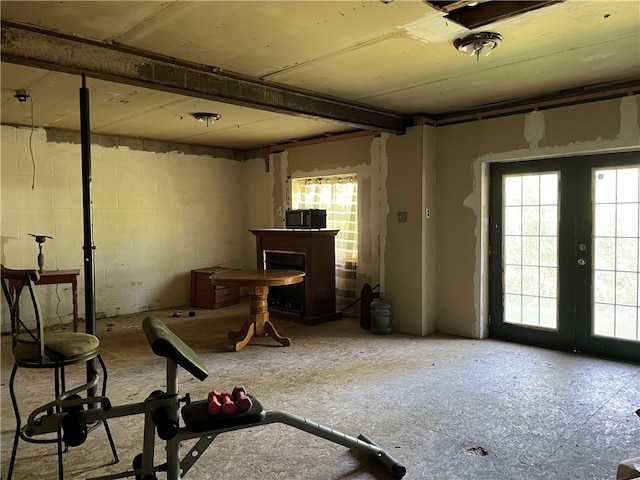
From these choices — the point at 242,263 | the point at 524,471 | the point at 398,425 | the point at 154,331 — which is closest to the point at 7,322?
the point at 242,263

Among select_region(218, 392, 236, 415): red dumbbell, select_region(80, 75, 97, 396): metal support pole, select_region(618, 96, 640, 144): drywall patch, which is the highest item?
select_region(618, 96, 640, 144): drywall patch

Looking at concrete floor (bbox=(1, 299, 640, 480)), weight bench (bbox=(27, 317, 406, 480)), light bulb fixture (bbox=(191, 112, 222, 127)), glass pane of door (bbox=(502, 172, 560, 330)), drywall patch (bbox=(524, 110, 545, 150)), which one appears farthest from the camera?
light bulb fixture (bbox=(191, 112, 222, 127))

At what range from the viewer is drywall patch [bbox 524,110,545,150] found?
4523 millimetres

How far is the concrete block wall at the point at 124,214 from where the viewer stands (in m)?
5.60

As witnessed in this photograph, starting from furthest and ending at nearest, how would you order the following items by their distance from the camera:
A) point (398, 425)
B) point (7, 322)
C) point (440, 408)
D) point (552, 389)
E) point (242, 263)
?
point (242, 263)
point (7, 322)
point (552, 389)
point (440, 408)
point (398, 425)

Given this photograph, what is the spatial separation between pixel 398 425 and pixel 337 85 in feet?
9.11

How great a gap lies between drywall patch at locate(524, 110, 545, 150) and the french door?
0.24 metres

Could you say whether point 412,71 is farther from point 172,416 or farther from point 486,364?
point 172,416

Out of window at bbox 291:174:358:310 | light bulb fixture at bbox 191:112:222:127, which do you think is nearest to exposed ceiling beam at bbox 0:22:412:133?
light bulb fixture at bbox 191:112:222:127

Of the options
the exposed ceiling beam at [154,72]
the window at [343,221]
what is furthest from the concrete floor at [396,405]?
the exposed ceiling beam at [154,72]

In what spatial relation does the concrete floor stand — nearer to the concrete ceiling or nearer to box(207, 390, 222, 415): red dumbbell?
box(207, 390, 222, 415): red dumbbell

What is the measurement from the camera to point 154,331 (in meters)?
2.09

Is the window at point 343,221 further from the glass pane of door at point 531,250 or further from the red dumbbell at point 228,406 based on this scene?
the red dumbbell at point 228,406

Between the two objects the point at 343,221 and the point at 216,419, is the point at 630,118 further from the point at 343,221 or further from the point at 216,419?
the point at 216,419
